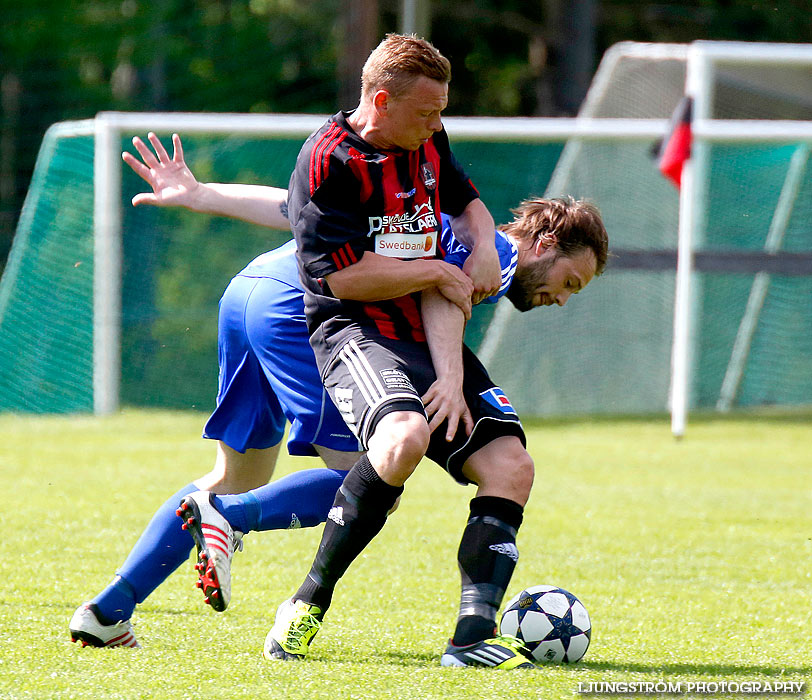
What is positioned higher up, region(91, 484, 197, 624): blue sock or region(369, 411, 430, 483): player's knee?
region(369, 411, 430, 483): player's knee

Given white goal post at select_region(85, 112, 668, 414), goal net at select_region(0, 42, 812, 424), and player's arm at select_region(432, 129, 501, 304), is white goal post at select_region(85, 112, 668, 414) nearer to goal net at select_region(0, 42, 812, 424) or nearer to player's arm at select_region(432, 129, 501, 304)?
goal net at select_region(0, 42, 812, 424)

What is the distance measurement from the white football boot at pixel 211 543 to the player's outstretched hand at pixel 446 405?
2.14ft

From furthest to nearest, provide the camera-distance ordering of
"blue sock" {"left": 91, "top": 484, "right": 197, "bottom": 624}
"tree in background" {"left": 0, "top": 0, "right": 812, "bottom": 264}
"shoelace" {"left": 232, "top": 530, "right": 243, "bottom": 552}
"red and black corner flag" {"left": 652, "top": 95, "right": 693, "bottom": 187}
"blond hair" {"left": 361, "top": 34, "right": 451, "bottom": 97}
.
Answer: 1. "tree in background" {"left": 0, "top": 0, "right": 812, "bottom": 264}
2. "red and black corner flag" {"left": 652, "top": 95, "right": 693, "bottom": 187}
3. "blue sock" {"left": 91, "top": 484, "right": 197, "bottom": 624}
4. "shoelace" {"left": 232, "top": 530, "right": 243, "bottom": 552}
5. "blond hair" {"left": 361, "top": 34, "right": 451, "bottom": 97}

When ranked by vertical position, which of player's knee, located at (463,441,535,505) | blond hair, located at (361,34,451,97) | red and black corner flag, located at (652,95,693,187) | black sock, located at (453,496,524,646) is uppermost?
blond hair, located at (361,34,451,97)

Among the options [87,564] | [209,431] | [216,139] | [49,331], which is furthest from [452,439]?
[216,139]

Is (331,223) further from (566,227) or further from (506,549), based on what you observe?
(506,549)

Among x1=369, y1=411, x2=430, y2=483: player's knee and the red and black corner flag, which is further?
the red and black corner flag

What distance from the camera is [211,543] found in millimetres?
3424

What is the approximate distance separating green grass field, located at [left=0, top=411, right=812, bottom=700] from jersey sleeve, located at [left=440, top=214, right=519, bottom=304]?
3.69ft

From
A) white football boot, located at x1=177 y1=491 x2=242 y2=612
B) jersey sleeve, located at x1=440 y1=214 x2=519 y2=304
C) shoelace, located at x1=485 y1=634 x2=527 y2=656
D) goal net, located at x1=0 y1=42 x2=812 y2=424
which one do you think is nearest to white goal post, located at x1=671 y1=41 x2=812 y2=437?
goal net, located at x1=0 y1=42 x2=812 y2=424

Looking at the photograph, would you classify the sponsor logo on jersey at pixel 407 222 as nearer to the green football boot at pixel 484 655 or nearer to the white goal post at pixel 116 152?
the green football boot at pixel 484 655

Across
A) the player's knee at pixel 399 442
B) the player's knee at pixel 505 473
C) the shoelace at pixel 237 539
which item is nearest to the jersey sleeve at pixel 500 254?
the player's knee at pixel 505 473

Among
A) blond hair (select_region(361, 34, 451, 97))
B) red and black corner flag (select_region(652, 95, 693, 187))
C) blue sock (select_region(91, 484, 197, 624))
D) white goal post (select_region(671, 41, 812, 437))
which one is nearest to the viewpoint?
blond hair (select_region(361, 34, 451, 97))

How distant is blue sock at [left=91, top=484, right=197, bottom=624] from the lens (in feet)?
11.9
